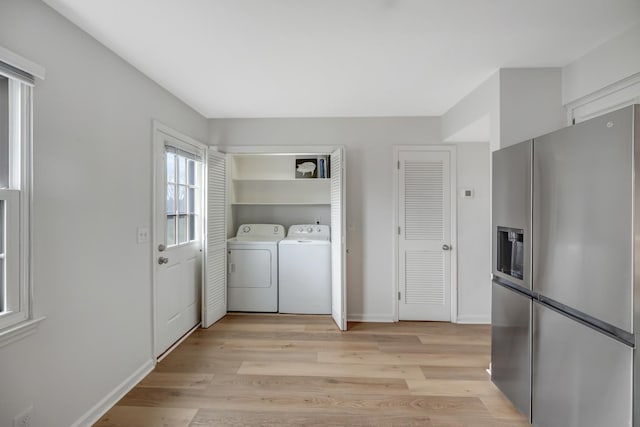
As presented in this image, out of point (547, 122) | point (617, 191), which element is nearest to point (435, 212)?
point (547, 122)

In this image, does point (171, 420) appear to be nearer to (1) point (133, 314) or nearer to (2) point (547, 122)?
(1) point (133, 314)

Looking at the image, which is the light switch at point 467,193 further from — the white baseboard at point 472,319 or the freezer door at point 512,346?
the freezer door at point 512,346

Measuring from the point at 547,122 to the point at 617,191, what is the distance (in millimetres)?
1328

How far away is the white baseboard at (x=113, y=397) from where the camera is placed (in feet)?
6.08

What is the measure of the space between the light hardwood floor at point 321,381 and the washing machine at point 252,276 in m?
Answer: 0.48

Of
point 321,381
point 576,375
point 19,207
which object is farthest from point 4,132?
point 576,375

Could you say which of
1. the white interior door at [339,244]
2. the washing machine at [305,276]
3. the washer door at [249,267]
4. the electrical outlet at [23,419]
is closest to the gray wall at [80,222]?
the electrical outlet at [23,419]

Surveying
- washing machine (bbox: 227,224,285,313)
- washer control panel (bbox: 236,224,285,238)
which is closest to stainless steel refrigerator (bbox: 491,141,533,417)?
washing machine (bbox: 227,224,285,313)

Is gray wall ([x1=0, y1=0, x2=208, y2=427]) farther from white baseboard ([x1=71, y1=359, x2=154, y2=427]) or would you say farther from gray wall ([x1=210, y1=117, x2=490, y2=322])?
gray wall ([x1=210, y1=117, x2=490, y2=322])

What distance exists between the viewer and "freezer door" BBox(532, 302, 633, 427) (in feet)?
4.13

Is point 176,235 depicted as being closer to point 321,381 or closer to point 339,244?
point 339,244

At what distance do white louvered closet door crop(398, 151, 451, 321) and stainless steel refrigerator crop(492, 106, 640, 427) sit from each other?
1.79m

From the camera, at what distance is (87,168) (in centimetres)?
187

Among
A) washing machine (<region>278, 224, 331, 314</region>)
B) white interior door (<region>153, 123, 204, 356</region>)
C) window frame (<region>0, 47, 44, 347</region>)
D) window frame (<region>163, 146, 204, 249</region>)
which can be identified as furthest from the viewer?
washing machine (<region>278, 224, 331, 314</region>)
